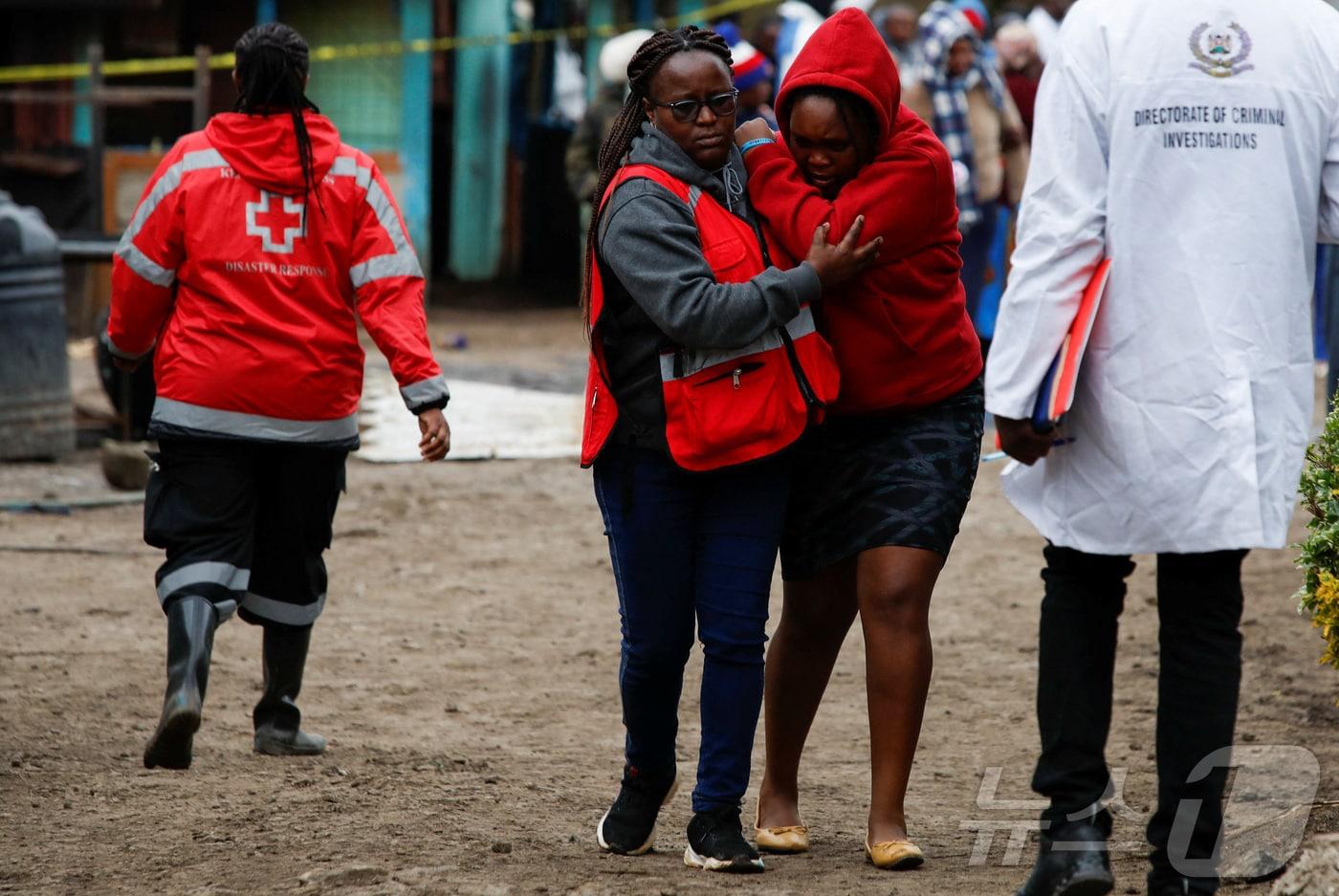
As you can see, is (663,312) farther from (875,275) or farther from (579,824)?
(579,824)

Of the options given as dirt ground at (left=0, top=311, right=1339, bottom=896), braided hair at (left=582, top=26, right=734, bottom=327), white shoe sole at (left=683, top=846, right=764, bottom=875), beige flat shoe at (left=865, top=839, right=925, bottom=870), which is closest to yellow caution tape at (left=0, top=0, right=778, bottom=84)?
dirt ground at (left=0, top=311, right=1339, bottom=896)

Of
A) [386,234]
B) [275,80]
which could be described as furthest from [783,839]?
[275,80]

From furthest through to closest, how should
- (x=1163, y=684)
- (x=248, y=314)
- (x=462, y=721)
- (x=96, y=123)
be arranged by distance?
1. (x=96, y=123)
2. (x=462, y=721)
3. (x=248, y=314)
4. (x=1163, y=684)

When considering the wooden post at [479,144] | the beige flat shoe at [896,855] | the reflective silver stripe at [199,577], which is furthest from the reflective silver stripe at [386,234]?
the wooden post at [479,144]

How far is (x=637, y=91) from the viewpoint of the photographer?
3.79 m

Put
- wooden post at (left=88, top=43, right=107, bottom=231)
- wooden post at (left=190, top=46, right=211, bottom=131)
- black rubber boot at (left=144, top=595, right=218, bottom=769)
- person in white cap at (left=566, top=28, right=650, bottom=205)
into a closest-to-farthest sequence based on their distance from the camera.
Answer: black rubber boot at (left=144, top=595, right=218, bottom=769)
person in white cap at (left=566, top=28, right=650, bottom=205)
wooden post at (left=88, top=43, right=107, bottom=231)
wooden post at (left=190, top=46, right=211, bottom=131)

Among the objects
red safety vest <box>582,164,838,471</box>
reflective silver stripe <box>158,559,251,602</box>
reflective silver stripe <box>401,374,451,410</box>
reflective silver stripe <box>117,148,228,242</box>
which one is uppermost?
reflective silver stripe <box>117,148,228,242</box>

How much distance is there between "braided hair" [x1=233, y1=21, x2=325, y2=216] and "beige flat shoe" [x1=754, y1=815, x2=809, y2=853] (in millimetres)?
1857

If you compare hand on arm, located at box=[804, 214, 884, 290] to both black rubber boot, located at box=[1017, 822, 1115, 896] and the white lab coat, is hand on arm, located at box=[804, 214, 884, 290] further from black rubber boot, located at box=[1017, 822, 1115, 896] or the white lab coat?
black rubber boot, located at box=[1017, 822, 1115, 896]

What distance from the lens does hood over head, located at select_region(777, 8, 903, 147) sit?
11.8 ft

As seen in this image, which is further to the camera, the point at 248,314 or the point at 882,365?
the point at 248,314

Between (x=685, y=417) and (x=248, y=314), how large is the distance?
142 centimetres

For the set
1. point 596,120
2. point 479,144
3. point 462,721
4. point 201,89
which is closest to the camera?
point 462,721

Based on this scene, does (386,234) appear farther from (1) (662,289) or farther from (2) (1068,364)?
(2) (1068,364)
